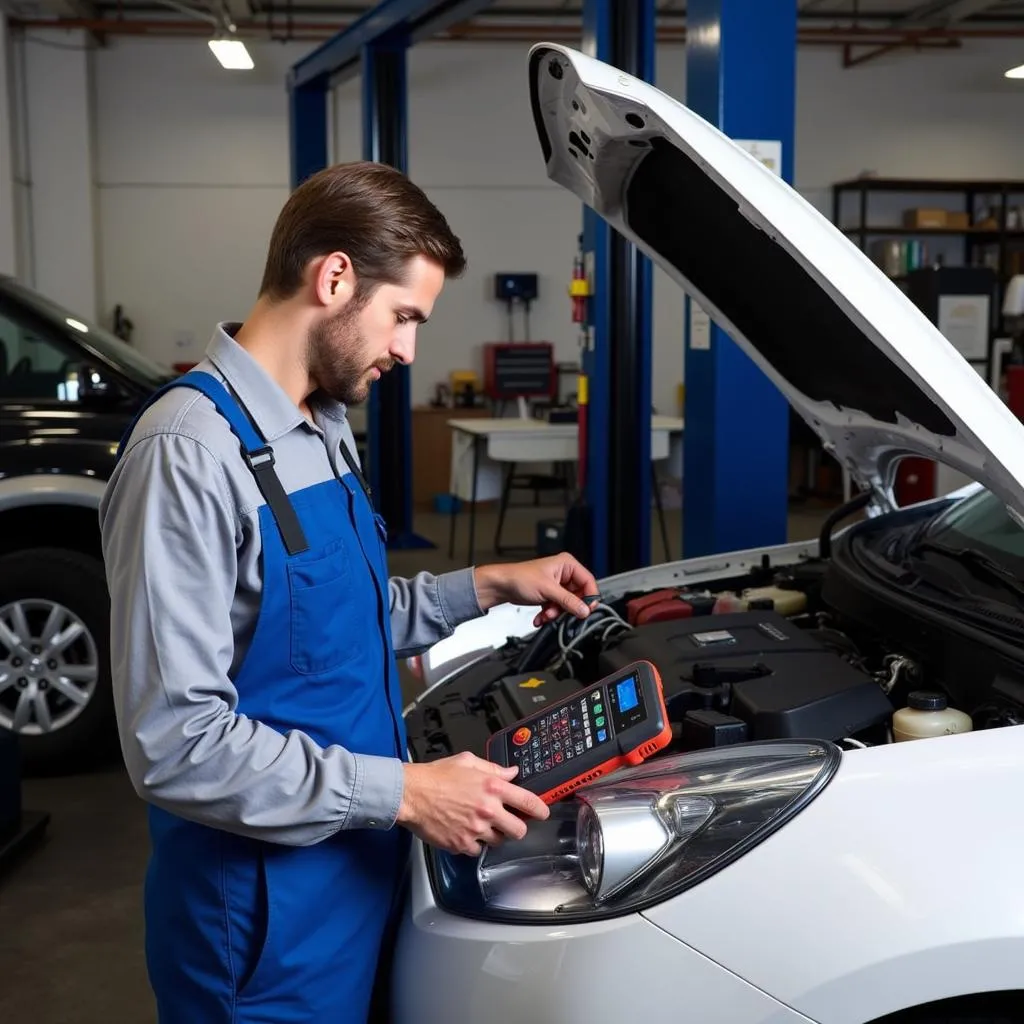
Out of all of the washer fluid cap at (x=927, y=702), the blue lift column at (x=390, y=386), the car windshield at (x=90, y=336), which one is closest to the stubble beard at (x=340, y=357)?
the washer fluid cap at (x=927, y=702)

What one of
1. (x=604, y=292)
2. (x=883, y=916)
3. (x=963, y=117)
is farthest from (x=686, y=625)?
(x=963, y=117)

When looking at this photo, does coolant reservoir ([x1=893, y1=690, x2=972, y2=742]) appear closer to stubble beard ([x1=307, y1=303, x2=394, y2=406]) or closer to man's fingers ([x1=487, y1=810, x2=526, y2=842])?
man's fingers ([x1=487, y1=810, x2=526, y2=842])

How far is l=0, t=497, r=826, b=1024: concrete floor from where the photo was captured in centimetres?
248

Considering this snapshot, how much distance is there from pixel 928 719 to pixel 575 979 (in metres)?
0.55

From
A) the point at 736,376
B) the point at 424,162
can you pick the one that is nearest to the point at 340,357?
the point at 736,376

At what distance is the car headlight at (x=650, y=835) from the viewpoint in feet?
4.06

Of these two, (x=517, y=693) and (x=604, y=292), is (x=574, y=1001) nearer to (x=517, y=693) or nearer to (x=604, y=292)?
(x=517, y=693)

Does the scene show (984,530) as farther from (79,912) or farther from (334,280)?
(79,912)

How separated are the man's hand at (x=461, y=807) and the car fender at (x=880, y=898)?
178 millimetres

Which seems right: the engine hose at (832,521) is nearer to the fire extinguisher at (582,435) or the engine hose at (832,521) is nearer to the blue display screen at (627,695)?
the blue display screen at (627,695)

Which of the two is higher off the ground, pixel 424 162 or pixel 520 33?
pixel 520 33

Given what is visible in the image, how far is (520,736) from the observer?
1495mm

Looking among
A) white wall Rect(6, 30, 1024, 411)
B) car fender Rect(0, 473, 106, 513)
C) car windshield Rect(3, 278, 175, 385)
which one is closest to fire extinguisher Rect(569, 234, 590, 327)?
car windshield Rect(3, 278, 175, 385)

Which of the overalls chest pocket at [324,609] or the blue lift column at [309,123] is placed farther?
the blue lift column at [309,123]
